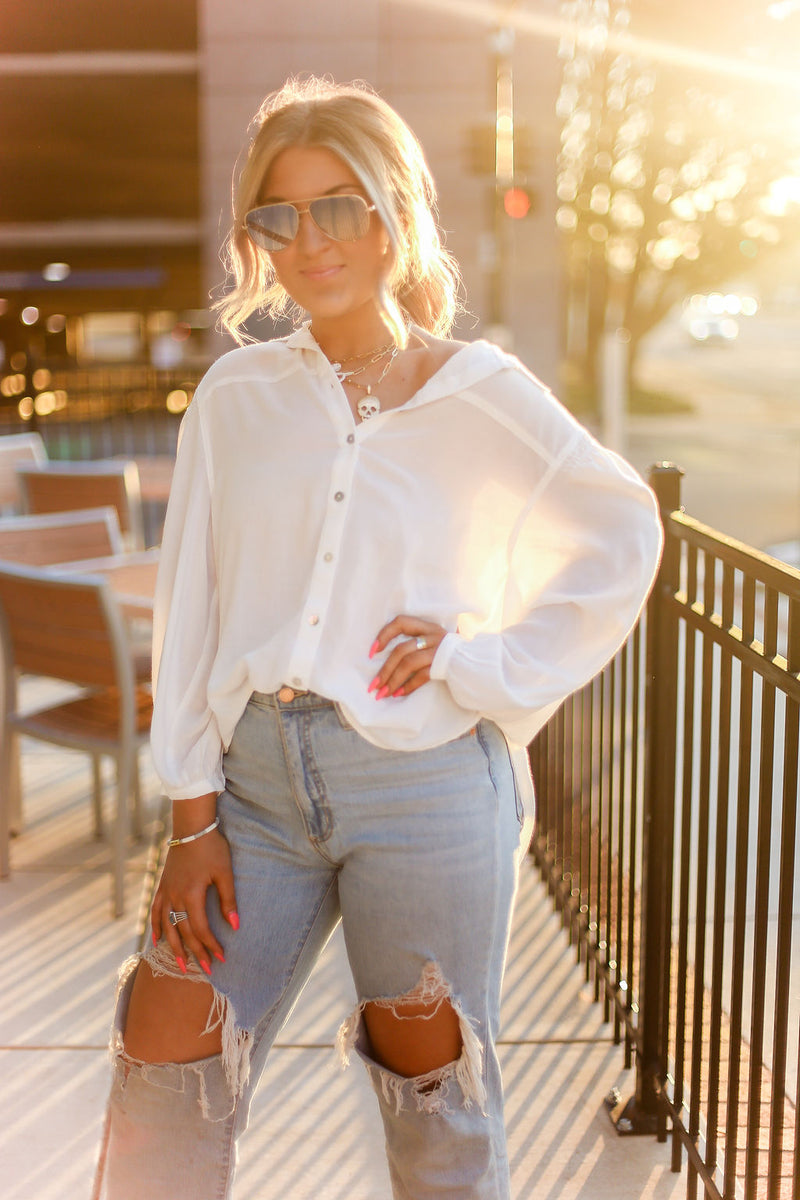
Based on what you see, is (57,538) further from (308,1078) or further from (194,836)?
(194,836)

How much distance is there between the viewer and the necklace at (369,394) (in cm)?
175

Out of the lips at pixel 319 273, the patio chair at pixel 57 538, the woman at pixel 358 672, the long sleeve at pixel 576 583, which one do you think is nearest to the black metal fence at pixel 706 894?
the long sleeve at pixel 576 583

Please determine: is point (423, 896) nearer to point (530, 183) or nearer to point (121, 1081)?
point (121, 1081)

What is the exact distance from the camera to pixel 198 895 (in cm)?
173

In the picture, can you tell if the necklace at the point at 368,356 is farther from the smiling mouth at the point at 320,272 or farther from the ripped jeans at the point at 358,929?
the ripped jeans at the point at 358,929

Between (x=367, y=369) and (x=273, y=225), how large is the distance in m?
0.23

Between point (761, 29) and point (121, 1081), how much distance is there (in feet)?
73.4

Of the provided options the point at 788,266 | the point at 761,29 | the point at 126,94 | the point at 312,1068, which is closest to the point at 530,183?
the point at 126,94

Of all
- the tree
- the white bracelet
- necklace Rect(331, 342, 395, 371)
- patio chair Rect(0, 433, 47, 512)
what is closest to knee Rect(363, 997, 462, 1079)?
the white bracelet

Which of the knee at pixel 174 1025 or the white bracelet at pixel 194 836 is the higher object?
the white bracelet at pixel 194 836

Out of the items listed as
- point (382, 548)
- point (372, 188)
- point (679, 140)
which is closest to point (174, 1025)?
point (382, 548)

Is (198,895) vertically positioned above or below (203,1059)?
above

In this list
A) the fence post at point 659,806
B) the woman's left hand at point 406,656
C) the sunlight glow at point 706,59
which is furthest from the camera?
the sunlight glow at point 706,59

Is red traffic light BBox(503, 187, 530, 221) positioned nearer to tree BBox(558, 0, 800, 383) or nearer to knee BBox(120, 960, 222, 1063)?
tree BBox(558, 0, 800, 383)
